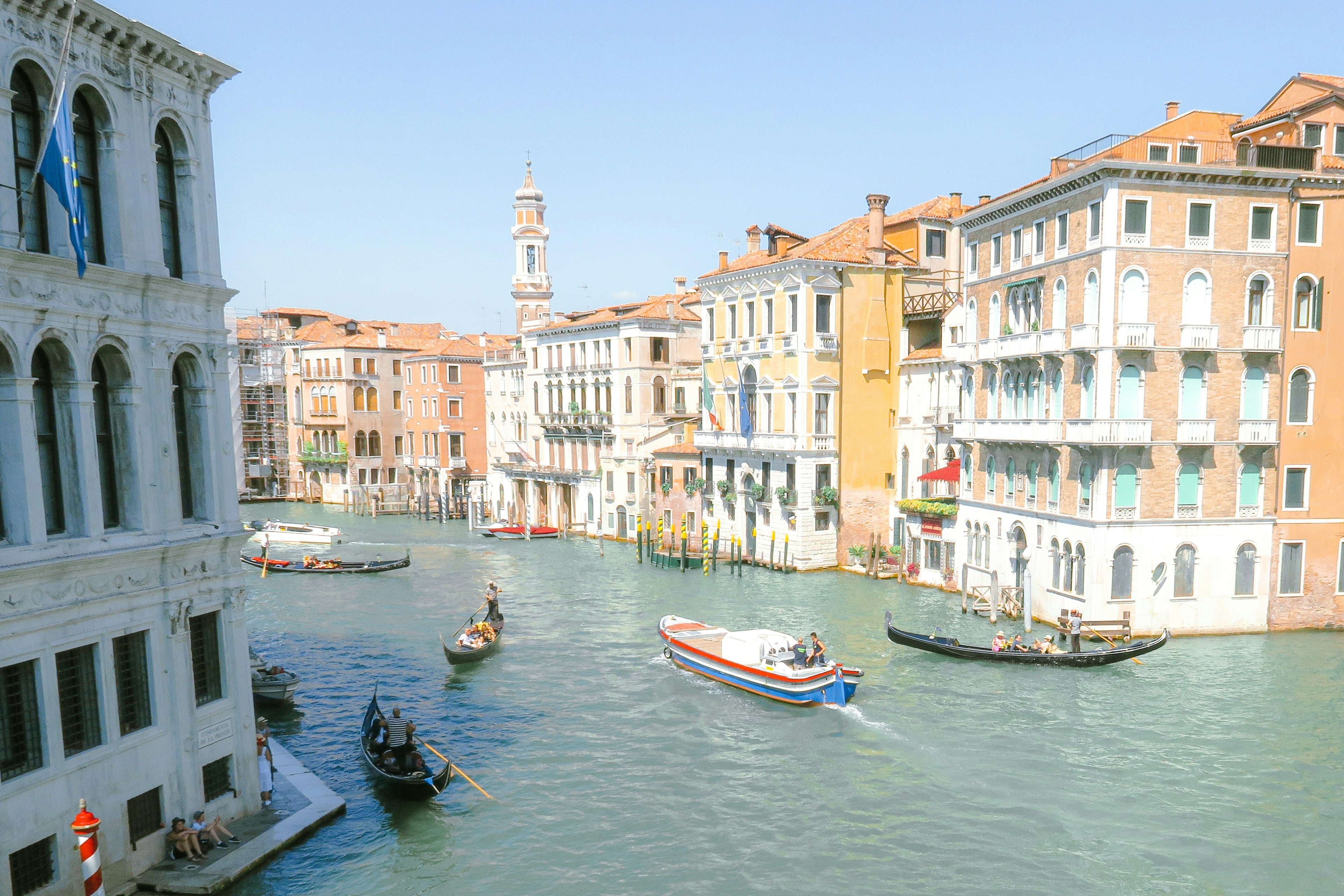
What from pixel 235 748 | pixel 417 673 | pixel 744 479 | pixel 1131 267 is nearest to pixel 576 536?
pixel 744 479

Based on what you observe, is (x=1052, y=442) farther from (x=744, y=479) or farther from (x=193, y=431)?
(x=193, y=431)

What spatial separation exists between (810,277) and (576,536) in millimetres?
Result: 21986

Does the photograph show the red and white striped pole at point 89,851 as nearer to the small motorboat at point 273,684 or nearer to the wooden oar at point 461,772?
the wooden oar at point 461,772

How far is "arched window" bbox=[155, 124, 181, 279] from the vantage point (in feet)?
43.7

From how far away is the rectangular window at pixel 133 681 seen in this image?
40.4 ft

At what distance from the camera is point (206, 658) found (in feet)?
45.2

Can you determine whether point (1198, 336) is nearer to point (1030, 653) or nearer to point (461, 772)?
point (1030, 653)

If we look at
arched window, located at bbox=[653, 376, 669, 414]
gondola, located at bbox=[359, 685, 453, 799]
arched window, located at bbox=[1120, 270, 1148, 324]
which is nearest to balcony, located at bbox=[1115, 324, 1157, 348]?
arched window, located at bbox=[1120, 270, 1148, 324]

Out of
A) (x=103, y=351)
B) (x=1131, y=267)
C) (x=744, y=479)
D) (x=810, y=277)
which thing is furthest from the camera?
(x=744, y=479)

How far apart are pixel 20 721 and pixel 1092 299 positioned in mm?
24802

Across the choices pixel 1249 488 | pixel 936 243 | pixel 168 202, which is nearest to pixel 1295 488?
pixel 1249 488

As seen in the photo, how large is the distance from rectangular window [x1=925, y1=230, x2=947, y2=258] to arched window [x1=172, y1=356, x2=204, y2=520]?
3170cm

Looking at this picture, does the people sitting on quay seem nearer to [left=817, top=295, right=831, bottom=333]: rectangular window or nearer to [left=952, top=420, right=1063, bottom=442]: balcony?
[left=952, top=420, right=1063, bottom=442]: balcony

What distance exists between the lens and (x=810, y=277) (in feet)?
121
